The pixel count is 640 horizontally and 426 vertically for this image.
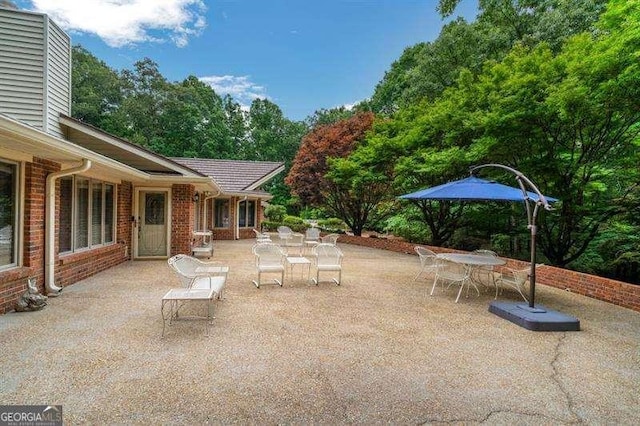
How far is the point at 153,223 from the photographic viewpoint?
9.75 m

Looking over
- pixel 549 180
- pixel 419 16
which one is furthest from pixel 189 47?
pixel 549 180

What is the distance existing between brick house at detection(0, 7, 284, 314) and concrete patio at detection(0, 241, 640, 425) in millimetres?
1043

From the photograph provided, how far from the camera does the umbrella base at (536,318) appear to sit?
4.64 meters

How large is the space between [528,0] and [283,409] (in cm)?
2257

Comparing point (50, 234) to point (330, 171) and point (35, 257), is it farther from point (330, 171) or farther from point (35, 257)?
point (330, 171)

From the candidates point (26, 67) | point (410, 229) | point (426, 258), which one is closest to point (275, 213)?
point (410, 229)

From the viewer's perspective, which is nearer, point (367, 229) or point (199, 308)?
point (199, 308)

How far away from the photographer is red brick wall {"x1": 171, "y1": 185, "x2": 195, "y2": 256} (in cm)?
971

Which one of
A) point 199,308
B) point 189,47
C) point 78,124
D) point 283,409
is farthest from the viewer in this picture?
point 189,47

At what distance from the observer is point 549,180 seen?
26.9ft

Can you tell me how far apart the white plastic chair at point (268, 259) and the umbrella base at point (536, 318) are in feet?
13.3

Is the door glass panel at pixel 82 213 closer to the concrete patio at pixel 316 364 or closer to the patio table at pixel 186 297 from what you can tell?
→ the concrete patio at pixel 316 364

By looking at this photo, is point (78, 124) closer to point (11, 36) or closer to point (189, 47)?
point (11, 36)

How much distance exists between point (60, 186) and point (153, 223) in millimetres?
3812
